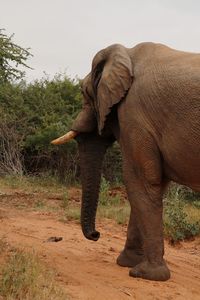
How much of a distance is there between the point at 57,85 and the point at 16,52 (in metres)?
2.29

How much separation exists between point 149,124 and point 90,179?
1.21m

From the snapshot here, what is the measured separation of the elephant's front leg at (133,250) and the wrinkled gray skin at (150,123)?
0.07 feet

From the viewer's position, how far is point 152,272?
5.61 meters

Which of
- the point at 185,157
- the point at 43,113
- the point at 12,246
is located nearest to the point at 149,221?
the point at 185,157

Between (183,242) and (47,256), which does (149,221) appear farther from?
(183,242)

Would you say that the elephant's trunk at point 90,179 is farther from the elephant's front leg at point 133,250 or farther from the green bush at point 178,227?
the green bush at point 178,227

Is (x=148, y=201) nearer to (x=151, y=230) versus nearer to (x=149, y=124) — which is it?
(x=151, y=230)

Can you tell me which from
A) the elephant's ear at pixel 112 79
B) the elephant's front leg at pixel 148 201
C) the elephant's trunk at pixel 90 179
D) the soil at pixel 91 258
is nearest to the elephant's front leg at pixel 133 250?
the soil at pixel 91 258

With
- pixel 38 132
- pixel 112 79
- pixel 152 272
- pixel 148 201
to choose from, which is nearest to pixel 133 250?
pixel 152 272

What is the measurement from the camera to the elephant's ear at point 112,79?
18.9ft

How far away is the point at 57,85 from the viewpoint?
18.8m

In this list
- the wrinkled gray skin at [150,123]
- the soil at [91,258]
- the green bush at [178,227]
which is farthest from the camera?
the green bush at [178,227]

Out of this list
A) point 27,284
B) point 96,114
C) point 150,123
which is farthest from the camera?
point 96,114

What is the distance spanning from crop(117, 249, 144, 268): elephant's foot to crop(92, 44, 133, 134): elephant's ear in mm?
1468
